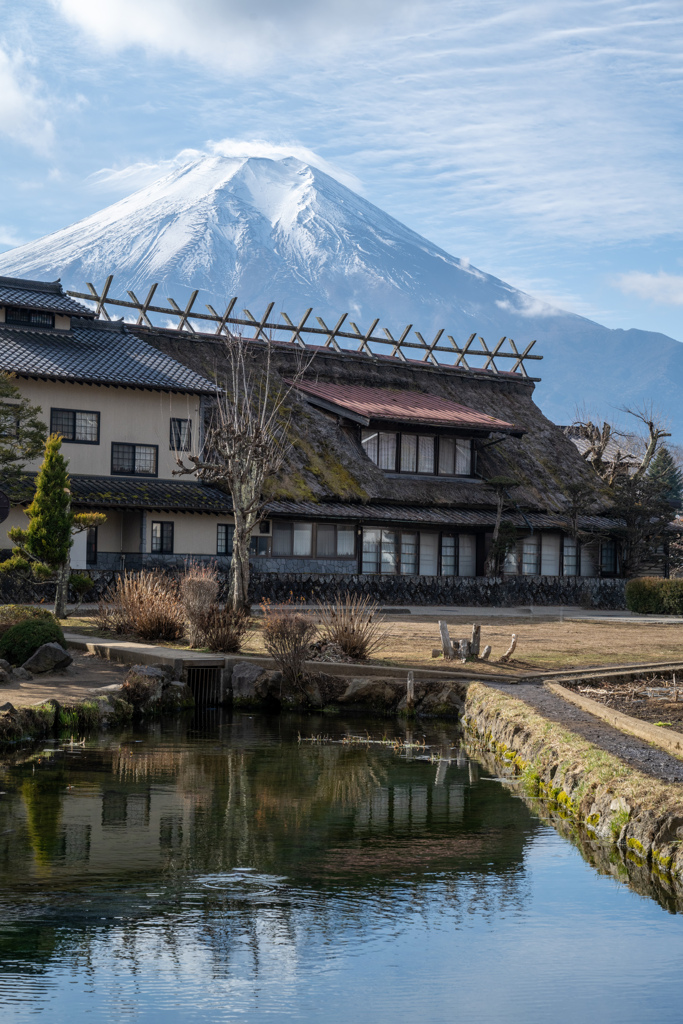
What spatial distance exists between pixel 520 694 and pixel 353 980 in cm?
1049

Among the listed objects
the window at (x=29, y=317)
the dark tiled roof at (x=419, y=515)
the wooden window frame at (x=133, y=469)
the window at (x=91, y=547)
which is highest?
the window at (x=29, y=317)

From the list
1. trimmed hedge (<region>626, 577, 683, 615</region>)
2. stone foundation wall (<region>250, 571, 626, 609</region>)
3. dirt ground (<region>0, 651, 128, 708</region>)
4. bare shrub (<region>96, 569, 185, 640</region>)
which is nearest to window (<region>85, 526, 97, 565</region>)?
stone foundation wall (<region>250, 571, 626, 609</region>)

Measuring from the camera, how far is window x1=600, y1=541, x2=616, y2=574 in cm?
4688

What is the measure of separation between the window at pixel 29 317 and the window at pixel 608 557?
2356cm

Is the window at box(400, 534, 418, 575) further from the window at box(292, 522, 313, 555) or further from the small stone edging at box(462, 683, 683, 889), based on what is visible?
the small stone edging at box(462, 683, 683, 889)

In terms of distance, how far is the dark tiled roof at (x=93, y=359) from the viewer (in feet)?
119

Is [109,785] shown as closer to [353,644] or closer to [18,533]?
[353,644]

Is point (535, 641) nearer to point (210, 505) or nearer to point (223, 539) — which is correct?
point (210, 505)

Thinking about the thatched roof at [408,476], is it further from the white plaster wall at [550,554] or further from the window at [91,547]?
the window at [91,547]

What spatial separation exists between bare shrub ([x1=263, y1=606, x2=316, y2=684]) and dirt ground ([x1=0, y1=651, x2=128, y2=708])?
282 centimetres

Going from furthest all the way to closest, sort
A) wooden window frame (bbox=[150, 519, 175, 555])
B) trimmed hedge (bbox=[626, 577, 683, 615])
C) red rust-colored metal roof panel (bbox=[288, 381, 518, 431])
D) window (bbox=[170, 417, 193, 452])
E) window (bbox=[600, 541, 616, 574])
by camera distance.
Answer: window (bbox=[600, 541, 616, 574]), red rust-colored metal roof panel (bbox=[288, 381, 518, 431]), window (bbox=[170, 417, 193, 452]), trimmed hedge (bbox=[626, 577, 683, 615]), wooden window frame (bbox=[150, 519, 175, 555])

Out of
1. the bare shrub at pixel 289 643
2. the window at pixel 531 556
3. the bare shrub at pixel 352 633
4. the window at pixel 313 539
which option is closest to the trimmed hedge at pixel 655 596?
the window at pixel 531 556

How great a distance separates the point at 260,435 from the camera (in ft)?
95.7

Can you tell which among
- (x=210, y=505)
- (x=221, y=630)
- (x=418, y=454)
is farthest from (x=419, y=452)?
(x=221, y=630)
